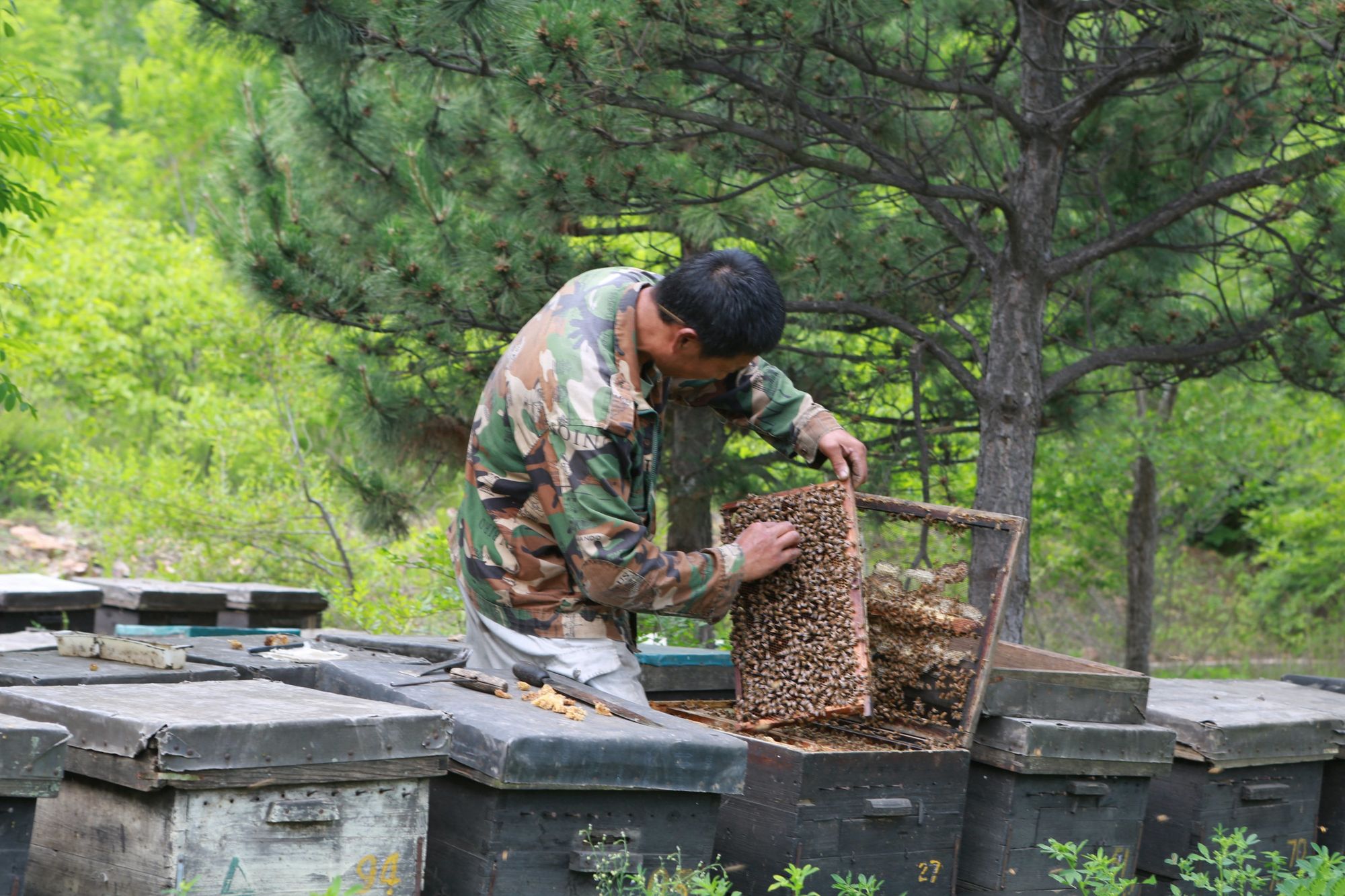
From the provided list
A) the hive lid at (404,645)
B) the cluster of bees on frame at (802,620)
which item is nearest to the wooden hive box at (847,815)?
the cluster of bees on frame at (802,620)

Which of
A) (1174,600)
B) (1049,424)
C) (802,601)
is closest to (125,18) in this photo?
(1174,600)

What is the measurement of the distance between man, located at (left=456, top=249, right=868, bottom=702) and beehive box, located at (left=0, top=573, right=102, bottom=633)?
8.02 feet

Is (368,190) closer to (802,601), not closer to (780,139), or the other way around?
(780,139)

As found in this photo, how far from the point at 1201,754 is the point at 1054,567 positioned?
24.2 ft

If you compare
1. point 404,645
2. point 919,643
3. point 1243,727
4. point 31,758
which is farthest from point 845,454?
point 31,758

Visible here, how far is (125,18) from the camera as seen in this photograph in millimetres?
32531

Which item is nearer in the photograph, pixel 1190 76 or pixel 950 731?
pixel 950 731

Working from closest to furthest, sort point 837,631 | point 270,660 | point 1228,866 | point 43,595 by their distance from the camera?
point 837,631
point 270,660
point 1228,866
point 43,595

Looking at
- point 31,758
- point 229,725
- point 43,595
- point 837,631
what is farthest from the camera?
point 43,595

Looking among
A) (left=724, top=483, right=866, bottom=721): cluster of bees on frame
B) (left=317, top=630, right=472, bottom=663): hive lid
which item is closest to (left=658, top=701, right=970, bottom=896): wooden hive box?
(left=724, top=483, right=866, bottom=721): cluster of bees on frame

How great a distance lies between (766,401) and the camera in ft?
12.3

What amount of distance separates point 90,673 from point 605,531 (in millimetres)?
1380

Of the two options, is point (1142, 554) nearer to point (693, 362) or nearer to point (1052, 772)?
point (1052, 772)

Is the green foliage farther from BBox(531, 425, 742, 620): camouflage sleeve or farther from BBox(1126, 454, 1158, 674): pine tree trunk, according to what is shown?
BBox(1126, 454, 1158, 674): pine tree trunk
